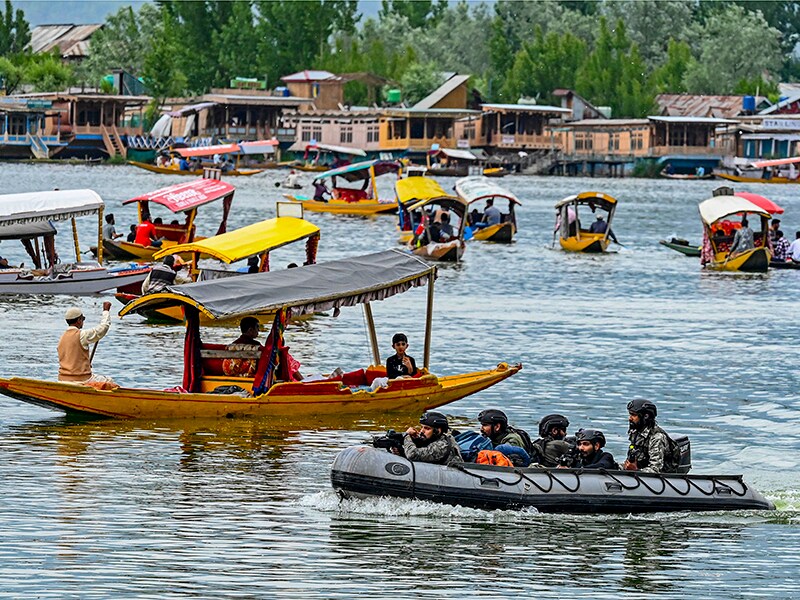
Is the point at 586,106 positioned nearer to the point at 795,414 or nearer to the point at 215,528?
the point at 795,414

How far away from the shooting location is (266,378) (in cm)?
2258

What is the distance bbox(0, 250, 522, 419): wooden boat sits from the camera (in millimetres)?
21656

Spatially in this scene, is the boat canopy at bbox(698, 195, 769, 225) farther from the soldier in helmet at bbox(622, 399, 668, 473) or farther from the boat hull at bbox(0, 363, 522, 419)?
the soldier in helmet at bbox(622, 399, 668, 473)

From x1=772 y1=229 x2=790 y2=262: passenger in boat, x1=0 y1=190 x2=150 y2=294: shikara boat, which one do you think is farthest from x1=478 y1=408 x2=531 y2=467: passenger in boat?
x1=772 y1=229 x2=790 y2=262: passenger in boat

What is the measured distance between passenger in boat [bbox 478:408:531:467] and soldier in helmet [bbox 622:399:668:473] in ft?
4.03

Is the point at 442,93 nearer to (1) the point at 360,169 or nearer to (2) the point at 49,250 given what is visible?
(1) the point at 360,169

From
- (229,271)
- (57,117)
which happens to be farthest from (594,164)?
(229,271)

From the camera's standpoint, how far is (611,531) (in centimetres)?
1711

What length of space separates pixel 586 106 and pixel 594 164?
736 centimetres

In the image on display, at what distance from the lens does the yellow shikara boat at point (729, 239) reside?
4928 centimetres

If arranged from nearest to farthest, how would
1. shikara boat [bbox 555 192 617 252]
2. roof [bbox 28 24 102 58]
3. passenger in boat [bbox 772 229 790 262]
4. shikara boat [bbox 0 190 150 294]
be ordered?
shikara boat [bbox 0 190 150 294] → passenger in boat [bbox 772 229 790 262] → shikara boat [bbox 555 192 617 252] → roof [bbox 28 24 102 58]

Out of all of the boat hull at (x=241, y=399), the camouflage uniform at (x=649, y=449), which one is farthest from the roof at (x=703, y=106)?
the camouflage uniform at (x=649, y=449)

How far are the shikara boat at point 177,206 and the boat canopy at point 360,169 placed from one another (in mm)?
24121

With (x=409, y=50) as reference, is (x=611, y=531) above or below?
below
